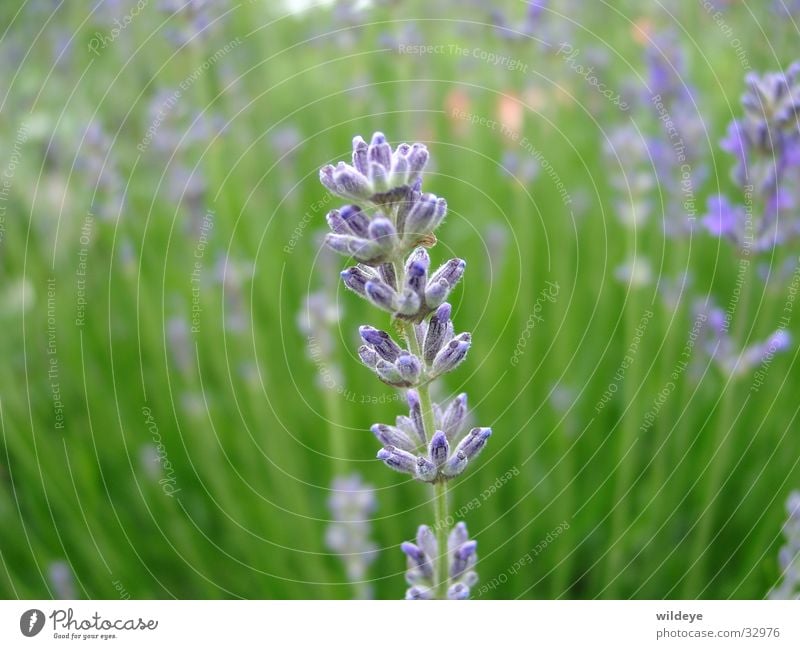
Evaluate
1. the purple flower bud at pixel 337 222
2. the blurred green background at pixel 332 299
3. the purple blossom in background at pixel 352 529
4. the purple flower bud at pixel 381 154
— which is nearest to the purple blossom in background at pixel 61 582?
the blurred green background at pixel 332 299

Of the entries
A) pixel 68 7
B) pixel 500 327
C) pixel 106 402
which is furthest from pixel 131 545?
pixel 68 7

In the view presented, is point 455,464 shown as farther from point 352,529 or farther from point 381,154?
point 352,529

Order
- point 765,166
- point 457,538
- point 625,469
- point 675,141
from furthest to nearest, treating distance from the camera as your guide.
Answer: point 675,141 → point 625,469 → point 765,166 → point 457,538

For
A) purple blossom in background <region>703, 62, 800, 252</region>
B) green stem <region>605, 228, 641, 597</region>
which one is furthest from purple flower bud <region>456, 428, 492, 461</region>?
green stem <region>605, 228, 641, 597</region>
